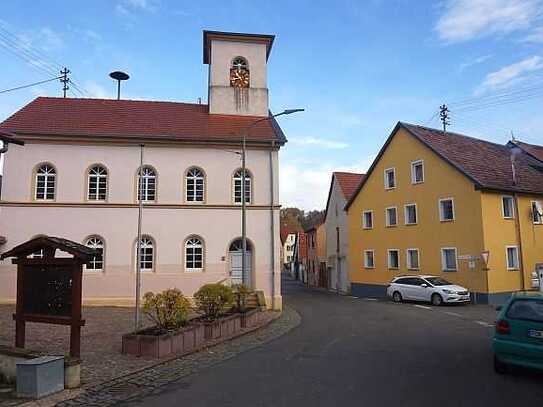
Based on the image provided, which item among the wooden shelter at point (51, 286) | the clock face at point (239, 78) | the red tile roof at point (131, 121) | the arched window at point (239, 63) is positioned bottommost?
the wooden shelter at point (51, 286)

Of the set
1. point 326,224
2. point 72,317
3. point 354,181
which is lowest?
point 72,317

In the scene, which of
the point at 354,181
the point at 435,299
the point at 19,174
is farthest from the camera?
the point at 354,181

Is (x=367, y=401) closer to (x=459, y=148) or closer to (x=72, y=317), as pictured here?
(x=72, y=317)

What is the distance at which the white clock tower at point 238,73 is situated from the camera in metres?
27.5

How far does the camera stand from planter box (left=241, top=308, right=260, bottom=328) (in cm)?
1599

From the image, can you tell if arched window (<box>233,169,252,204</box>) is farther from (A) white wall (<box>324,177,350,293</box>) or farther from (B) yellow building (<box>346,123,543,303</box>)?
(A) white wall (<box>324,177,350,293</box>)

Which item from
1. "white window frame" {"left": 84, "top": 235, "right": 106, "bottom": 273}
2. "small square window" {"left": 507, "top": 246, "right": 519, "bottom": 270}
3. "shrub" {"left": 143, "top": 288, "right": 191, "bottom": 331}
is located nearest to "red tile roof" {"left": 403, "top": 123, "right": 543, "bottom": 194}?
"small square window" {"left": 507, "top": 246, "right": 519, "bottom": 270}

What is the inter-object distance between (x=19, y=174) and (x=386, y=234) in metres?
22.9

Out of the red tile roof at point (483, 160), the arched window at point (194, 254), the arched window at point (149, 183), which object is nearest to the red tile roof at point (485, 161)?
the red tile roof at point (483, 160)

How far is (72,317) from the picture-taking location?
368 inches

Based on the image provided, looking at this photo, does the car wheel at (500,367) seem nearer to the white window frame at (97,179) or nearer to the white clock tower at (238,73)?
the white window frame at (97,179)

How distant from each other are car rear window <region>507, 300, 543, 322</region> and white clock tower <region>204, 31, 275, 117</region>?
67.1ft

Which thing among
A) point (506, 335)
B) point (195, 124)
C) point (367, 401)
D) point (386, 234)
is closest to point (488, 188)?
point (386, 234)

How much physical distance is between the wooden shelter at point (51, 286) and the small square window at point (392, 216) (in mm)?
26149
